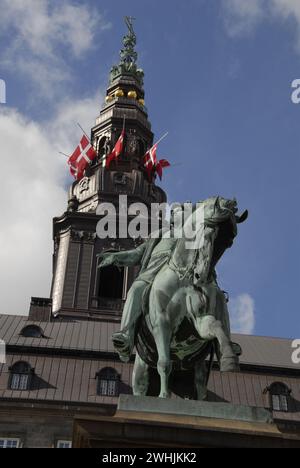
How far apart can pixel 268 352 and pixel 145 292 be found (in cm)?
3822

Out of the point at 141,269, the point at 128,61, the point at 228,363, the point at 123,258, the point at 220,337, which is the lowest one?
the point at 228,363

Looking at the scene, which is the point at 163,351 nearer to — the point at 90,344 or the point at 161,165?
the point at 90,344

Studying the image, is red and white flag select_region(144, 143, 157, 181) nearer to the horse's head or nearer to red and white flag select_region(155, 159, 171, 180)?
red and white flag select_region(155, 159, 171, 180)

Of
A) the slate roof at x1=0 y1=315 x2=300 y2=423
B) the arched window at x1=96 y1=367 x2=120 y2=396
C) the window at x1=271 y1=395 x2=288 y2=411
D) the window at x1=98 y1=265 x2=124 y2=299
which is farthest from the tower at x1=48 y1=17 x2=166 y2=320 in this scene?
the window at x1=271 y1=395 x2=288 y2=411

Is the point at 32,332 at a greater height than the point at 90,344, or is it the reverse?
the point at 32,332

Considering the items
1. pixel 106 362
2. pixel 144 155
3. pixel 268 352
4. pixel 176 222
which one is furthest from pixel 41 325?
pixel 176 222

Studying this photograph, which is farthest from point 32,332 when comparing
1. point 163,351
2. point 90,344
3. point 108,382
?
point 163,351

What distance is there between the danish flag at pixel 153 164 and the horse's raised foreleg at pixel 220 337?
4799cm

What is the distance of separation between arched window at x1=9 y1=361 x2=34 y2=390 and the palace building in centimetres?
6

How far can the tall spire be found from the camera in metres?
73.1

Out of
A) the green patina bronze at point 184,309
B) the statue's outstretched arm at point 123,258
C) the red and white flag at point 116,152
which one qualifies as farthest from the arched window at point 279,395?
the green patina bronze at point 184,309

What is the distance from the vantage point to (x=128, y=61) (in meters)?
75.9

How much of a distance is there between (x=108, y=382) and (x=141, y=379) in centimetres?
3004

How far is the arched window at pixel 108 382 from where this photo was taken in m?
40.5
